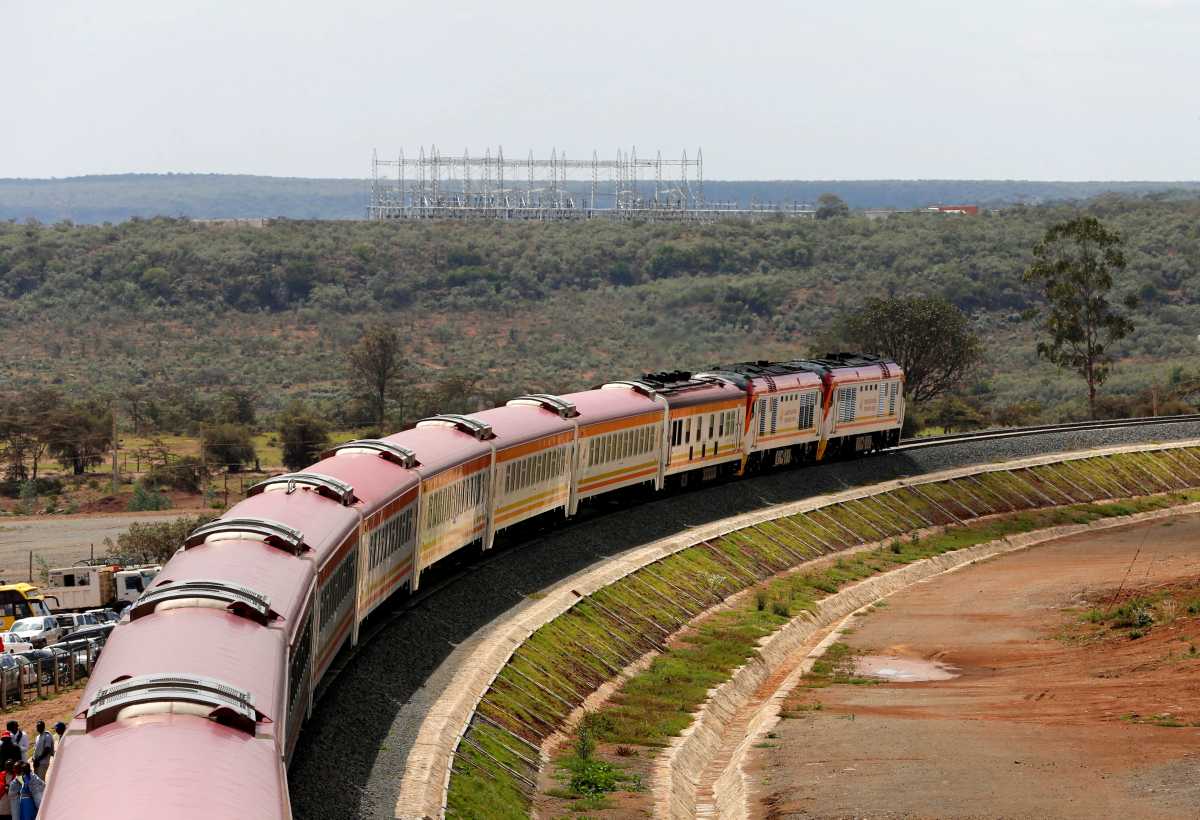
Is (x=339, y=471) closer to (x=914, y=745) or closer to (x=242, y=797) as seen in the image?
(x=914, y=745)

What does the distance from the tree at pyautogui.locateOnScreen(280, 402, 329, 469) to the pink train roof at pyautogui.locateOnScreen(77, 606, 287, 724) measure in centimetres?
5485

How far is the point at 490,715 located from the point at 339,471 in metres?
5.32

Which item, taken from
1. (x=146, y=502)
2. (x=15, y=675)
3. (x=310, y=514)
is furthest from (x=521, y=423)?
(x=146, y=502)

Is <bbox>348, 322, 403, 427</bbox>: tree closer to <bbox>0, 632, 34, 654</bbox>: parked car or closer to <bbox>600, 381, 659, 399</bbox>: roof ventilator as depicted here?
<bbox>600, 381, 659, 399</bbox>: roof ventilator

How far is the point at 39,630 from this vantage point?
37.7 m

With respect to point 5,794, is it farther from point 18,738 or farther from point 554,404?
point 554,404

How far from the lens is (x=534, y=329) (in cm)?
13925

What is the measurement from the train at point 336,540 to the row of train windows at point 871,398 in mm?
108

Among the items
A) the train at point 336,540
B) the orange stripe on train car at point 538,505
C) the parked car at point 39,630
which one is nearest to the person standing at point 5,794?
the train at point 336,540

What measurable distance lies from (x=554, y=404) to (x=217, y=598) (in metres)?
24.6

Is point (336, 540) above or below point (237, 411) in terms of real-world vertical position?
above

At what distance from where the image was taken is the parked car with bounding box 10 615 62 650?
3694cm

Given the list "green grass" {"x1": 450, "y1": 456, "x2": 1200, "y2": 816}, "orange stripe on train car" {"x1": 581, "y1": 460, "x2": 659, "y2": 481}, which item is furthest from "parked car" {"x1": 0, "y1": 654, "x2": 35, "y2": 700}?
"orange stripe on train car" {"x1": 581, "y1": 460, "x2": 659, "y2": 481}

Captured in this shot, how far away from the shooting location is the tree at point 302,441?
243 feet
